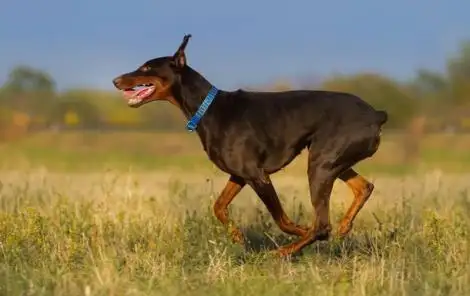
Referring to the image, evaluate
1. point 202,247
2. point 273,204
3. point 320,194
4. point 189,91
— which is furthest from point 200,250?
point 189,91

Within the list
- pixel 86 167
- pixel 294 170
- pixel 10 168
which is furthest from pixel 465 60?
pixel 10 168

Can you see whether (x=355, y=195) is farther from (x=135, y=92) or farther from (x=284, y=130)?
(x=135, y=92)

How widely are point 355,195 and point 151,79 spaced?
7.60 ft

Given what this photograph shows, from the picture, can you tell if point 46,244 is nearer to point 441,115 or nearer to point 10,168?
point 10,168

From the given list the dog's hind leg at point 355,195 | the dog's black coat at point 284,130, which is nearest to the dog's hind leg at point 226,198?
the dog's black coat at point 284,130

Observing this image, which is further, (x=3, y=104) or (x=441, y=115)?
(x=3, y=104)

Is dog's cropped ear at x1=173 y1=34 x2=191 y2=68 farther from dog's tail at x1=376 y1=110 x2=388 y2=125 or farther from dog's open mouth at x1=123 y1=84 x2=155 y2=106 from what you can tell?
dog's tail at x1=376 y1=110 x2=388 y2=125

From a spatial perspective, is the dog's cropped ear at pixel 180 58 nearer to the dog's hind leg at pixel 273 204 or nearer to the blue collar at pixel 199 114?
the blue collar at pixel 199 114

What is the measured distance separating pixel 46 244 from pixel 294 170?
408 inches

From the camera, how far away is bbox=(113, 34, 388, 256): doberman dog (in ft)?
27.7

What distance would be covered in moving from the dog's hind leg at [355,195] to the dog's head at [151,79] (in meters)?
1.93

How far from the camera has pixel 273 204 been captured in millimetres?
8570

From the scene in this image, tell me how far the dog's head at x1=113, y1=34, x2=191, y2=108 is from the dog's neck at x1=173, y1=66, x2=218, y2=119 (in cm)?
7

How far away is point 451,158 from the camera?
17.8 m
